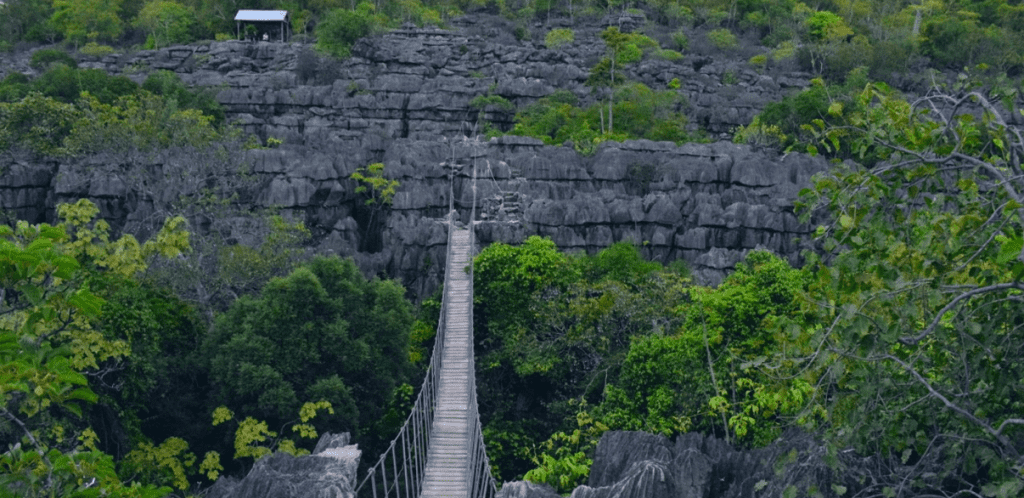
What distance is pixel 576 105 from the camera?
3394cm

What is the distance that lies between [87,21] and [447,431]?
38160 mm

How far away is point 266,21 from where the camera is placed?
43.2 meters

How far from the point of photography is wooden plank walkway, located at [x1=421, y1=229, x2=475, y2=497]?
1412cm

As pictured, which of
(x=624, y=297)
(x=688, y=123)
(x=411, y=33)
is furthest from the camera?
(x=411, y=33)

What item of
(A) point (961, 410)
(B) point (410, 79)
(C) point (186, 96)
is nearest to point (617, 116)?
(B) point (410, 79)

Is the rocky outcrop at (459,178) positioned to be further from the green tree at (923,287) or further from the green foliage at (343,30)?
the green tree at (923,287)

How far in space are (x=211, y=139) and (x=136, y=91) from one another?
6191mm

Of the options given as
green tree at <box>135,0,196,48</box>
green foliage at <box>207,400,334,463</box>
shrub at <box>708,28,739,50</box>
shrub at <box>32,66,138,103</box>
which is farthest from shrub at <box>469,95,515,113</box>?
green foliage at <box>207,400,334,463</box>

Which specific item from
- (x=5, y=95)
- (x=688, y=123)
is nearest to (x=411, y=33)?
(x=688, y=123)

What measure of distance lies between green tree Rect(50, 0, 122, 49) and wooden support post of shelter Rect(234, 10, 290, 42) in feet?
20.3

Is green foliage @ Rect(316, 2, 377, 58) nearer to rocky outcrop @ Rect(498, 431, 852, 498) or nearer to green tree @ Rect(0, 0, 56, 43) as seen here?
green tree @ Rect(0, 0, 56, 43)

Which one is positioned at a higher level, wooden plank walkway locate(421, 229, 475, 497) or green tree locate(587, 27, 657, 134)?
green tree locate(587, 27, 657, 134)

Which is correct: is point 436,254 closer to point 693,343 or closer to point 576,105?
point 693,343

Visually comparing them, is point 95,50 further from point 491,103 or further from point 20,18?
point 491,103
